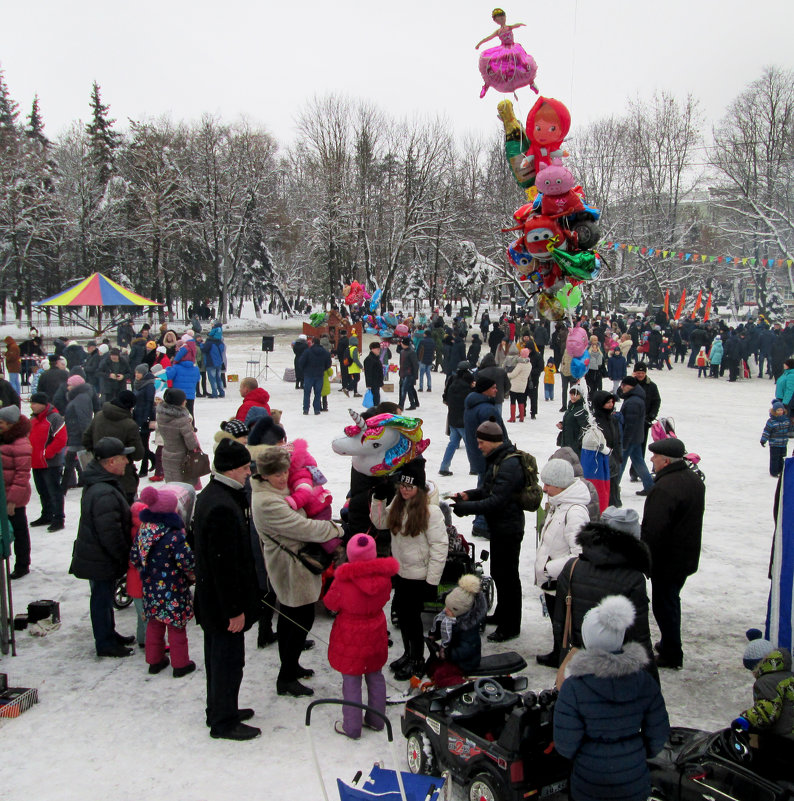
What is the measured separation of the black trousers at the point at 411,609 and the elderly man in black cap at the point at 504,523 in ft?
2.26

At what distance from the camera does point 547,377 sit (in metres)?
16.2

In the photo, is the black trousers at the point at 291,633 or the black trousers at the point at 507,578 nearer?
the black trousers at the point at 291,633

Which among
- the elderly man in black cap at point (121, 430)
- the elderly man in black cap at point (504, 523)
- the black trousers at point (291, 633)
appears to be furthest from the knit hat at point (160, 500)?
the elderly man in black cap at point (121, 430)

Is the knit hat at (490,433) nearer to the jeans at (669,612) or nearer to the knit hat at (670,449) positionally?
the knit hat at (670,449)

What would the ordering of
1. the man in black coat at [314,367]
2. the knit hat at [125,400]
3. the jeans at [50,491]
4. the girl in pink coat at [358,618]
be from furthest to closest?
the man in black coat at [314,367] < the jeans at [50,491] < the knit hat at [125,400] < the girl in pink coat at [358,618]

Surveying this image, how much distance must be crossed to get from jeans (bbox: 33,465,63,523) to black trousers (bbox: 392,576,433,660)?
4.63 metres

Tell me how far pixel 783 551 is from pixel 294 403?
12886mm

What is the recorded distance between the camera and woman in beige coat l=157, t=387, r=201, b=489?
25.8 feet

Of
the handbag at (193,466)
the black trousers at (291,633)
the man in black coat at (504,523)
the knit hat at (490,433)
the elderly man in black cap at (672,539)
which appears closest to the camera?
the black trousers at (291,633)

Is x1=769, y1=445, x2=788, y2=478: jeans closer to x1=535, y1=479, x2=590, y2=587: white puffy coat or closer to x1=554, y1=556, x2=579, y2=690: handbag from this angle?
x1=535, y1=479, x2=590, y2=587: white puffy coat

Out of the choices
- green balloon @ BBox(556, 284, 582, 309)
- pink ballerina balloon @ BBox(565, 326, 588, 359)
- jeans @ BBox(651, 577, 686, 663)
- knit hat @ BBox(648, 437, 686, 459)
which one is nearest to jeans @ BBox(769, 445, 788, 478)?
pink ballerina balloon @ BBox(565, 326, 588, 359)

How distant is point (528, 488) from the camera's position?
5215 millimetres

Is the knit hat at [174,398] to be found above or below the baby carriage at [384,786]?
above

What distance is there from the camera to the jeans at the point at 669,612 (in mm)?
4820
